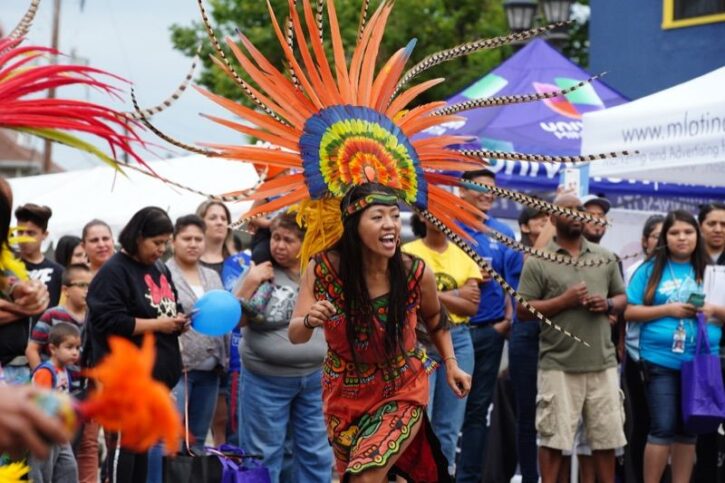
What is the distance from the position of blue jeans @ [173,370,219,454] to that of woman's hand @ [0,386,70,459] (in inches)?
234

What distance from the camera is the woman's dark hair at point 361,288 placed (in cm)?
609

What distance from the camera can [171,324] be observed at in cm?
742

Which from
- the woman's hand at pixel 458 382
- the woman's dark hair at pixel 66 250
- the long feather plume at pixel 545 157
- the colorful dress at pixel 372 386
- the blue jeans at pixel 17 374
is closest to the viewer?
the colorful dress at pixel 372 386

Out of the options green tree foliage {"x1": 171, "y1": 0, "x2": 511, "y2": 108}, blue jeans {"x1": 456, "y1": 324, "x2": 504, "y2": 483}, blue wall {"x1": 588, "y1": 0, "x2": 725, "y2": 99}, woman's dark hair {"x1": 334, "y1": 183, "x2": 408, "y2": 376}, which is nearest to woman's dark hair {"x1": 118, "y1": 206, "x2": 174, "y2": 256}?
woman's dark hair {"x1": 334, "y1": 183, "x2": 408, "y2": 376}

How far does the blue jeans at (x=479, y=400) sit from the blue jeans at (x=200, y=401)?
5.80ft

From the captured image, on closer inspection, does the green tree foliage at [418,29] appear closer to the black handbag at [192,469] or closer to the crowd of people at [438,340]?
the crowd of people at [438,340]

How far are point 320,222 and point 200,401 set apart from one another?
226cm

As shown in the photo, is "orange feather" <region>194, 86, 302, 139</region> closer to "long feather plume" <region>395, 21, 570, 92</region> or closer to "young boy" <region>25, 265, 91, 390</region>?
"long feather plume" <region>395, 21, 570, 92</region>

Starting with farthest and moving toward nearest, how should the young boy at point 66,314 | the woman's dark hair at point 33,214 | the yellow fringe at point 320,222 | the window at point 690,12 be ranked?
1. the window at point 690,12
2. the woman's dark hair at point 33,214
3. the young boy at point 66,314
4. the yellow fringe at point 320,222

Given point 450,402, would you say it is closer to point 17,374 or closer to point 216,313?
point 216,313

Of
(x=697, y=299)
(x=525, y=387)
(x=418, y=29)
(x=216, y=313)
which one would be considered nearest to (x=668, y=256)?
(x=697, y=299)

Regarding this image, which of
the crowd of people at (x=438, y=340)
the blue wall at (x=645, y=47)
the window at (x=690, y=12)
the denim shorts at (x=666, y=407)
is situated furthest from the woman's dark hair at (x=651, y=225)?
the window at (x=690, y=12)

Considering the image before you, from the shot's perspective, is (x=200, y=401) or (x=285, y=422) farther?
(x=200, y=401)

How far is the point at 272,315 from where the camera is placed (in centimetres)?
→ 778
